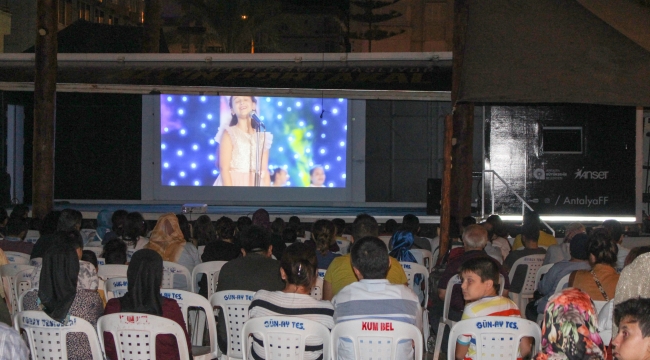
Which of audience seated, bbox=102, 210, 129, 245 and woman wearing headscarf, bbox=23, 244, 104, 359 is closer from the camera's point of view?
woman wearing headscarf, bbox=23, 244, 104, 359

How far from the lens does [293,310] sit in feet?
11.9

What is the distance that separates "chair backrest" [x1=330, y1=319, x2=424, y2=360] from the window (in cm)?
779

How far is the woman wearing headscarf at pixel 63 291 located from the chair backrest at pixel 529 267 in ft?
11.9

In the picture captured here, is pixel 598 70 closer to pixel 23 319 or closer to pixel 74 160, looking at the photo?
pixel 23 319

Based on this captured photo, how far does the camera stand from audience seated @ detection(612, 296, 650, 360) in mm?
2176

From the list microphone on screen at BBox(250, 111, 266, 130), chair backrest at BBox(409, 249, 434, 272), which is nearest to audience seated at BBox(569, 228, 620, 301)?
chair backrest at BBox(409, 249, 434, 272)

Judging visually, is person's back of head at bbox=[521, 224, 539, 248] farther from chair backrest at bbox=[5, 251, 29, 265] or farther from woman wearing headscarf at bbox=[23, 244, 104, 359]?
chair backrest at bbox=[5, 251, 29, 265]

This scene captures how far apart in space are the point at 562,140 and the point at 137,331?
8.50 meters

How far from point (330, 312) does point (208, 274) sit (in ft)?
6.26

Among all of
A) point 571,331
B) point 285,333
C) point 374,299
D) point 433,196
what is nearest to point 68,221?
point 285,333

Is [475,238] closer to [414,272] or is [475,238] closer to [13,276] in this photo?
[414,272]

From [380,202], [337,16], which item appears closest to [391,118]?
[380,202]

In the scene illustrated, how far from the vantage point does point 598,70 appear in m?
3.46

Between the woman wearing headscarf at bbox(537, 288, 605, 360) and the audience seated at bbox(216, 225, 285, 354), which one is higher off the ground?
the woman wearing headscarf at bbox(537, 288, 605, 360)
